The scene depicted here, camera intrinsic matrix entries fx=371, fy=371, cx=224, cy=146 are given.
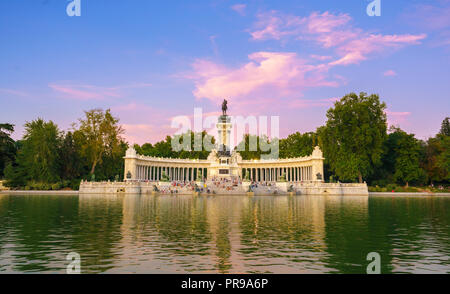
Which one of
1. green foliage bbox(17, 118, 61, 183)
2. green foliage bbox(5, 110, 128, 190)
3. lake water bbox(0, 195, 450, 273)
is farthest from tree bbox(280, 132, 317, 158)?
lake water bbox(0, 195, 450, 273)

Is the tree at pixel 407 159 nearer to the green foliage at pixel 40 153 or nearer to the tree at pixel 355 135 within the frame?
the tree at pixel 355 135

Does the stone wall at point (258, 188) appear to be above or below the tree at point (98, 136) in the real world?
below

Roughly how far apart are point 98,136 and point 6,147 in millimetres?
22271

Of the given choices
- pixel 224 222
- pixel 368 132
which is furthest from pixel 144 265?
pixel 368 132

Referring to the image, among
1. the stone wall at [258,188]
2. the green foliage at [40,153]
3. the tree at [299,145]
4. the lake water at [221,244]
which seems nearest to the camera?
the lake water at [221,244]

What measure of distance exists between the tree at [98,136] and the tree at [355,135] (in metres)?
50.3

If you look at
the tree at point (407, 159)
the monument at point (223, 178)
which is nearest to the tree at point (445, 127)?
the tree at point (407, 159)

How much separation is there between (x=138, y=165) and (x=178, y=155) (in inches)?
1325

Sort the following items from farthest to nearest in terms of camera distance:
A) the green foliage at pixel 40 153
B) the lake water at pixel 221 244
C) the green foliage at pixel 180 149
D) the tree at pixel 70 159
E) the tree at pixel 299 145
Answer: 1. the green foliage at pixel 180 149
2. the tree at pixel 299 145
3. the tree at pixel 70 159
4. the green foliage at pixel 40 153
5. the lake water at pixel 221 244

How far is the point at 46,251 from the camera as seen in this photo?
1605cm

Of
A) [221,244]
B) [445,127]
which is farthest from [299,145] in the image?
[221,244]

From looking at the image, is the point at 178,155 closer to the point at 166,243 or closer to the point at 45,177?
the point at 45,177

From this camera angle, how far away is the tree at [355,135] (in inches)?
3146

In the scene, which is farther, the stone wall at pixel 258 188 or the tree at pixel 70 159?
the tree at pixel 70 159
